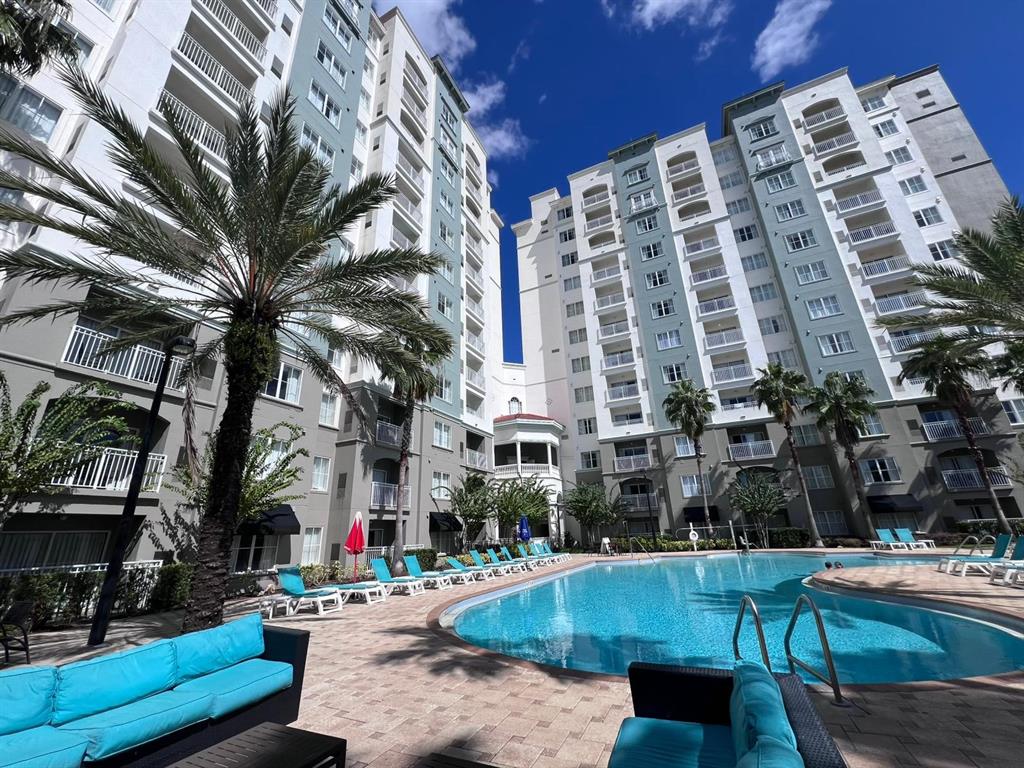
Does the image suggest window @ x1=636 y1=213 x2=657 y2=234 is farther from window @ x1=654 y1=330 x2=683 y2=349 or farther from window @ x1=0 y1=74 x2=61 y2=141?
window @ x1=0 y1=74 x2=61 y2=141

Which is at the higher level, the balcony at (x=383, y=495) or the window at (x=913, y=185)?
the window at (x=913, y=185)

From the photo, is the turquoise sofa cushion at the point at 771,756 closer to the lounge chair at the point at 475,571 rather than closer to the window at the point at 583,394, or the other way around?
the lounge chair at the point at 475,571

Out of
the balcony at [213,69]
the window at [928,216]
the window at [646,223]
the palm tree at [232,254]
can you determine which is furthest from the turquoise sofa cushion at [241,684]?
the window at [928,216]

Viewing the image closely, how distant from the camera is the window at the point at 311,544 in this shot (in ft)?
60.2

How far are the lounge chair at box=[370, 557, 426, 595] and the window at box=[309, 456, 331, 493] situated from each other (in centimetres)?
641

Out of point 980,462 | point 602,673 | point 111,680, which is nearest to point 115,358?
point 111,680

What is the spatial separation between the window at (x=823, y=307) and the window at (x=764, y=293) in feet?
9.14

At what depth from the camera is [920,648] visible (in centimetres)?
784

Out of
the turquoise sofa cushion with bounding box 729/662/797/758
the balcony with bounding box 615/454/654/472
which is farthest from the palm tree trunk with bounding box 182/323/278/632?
the balcony with bounding box 615/454/654/472

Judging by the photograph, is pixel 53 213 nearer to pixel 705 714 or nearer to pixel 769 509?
pixel 705 714

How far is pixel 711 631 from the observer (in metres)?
9.42

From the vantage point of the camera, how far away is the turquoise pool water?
7191 millimetres

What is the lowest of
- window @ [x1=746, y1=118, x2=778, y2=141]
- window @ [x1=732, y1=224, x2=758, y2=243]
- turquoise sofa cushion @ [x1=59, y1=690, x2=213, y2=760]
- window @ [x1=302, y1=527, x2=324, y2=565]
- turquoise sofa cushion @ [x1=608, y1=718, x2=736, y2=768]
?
turquoise sofa cushion @ [x1=608, y1=718, x2=736, y2=768]

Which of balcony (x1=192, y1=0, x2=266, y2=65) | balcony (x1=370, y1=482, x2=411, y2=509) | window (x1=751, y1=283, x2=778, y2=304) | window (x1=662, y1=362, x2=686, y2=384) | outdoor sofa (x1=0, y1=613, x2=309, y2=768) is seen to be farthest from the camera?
window (x1=662, y1=362, x2=686, y2=384)
